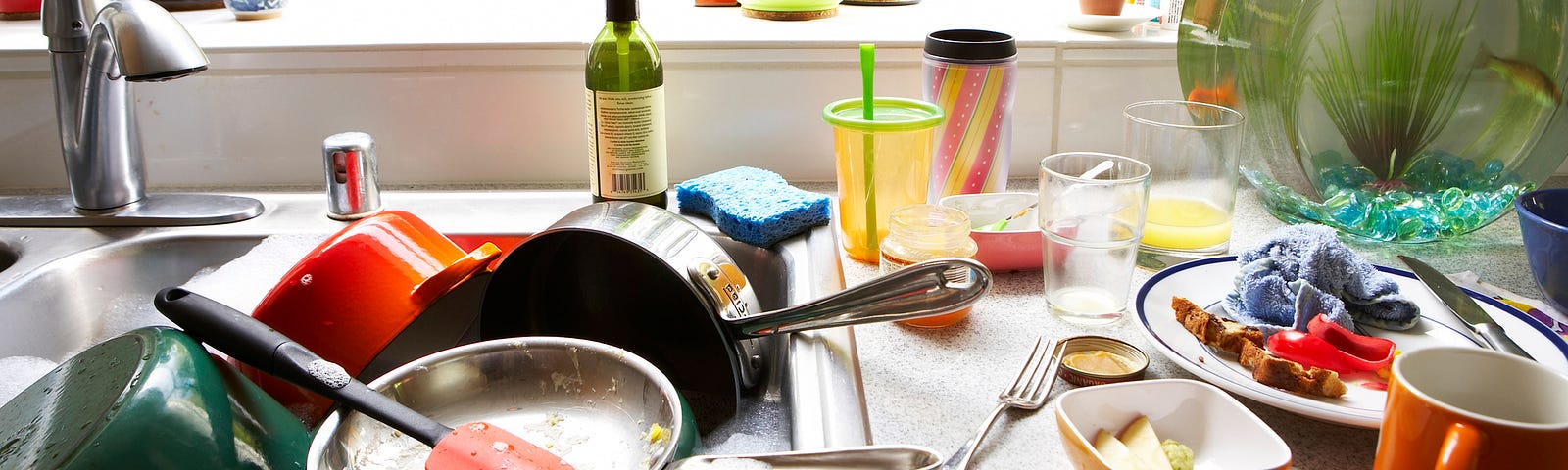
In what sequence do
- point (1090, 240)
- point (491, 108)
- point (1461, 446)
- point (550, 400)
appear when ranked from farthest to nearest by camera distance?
point (491, 108) < point (1090, 240) < point (550, 400) < point (1461, 446)

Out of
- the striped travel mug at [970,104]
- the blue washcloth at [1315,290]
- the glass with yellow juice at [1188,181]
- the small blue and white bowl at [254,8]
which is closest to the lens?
the blue washcloth at [1315,290]

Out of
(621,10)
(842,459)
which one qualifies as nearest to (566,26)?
(621,10)

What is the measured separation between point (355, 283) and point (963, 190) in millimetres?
552

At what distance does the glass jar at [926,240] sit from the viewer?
0.79 meters

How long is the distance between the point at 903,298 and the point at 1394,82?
1.77 ft

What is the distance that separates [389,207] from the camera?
1.05 m

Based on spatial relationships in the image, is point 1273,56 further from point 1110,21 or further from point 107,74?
point 107,74

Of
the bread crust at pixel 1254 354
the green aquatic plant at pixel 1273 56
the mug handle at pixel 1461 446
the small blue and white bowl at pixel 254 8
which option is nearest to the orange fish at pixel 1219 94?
the green aquatic plant at pixel 1273 56

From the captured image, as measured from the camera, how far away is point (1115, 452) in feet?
1.82

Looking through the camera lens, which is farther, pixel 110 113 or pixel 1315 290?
pixel 110 113

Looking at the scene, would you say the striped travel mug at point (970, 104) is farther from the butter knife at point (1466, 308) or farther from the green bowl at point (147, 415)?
the green bowl at point (147, 415)

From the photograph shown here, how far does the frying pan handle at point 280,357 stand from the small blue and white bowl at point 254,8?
667 mm

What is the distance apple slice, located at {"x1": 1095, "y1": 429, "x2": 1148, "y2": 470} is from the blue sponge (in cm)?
40

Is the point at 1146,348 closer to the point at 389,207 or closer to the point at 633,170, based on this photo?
the point at 633,170
